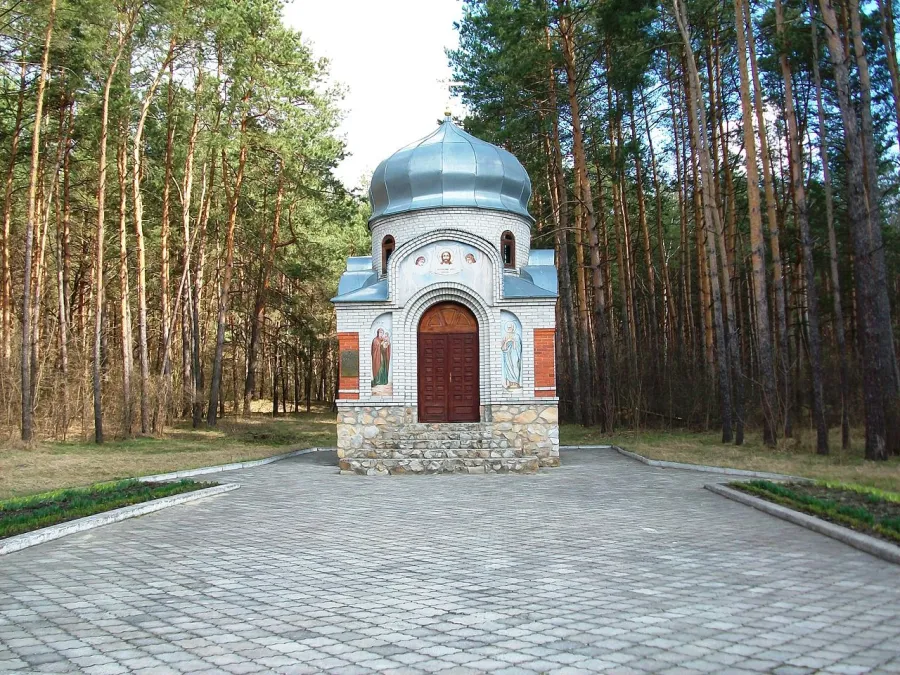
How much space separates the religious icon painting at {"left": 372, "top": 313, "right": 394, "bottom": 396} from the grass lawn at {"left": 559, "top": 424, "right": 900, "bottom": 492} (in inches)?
221

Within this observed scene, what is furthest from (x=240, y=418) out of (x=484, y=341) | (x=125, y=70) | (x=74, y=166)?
(x=484, y=341)

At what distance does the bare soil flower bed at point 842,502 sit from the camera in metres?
7.21

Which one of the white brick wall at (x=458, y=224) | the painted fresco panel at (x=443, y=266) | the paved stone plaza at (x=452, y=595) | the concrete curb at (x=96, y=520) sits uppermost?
the white brick wall at (x=458, y=224)

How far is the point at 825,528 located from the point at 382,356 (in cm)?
1053

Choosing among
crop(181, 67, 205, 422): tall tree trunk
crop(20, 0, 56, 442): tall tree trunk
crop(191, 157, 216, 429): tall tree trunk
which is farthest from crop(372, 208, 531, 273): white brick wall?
crop(191, 157, 216, 429): tall tree trunk

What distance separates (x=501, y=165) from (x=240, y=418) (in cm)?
1762

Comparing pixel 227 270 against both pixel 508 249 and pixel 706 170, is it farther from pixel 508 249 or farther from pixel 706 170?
pixel 706 170

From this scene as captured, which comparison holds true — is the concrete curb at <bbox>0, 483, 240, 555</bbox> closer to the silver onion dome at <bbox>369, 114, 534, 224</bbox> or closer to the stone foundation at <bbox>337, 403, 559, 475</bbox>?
the stone foundation at <bbox>337, 403, 559, 475</bbox>

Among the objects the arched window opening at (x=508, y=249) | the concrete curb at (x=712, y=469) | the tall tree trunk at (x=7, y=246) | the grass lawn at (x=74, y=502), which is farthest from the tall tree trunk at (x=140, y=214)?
the concrete curb at (x=712, y=469)

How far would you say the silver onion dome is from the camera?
59.7 feet

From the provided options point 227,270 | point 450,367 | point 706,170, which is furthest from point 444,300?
point 227,270

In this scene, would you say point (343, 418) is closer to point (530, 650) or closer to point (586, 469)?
point (586, 469)

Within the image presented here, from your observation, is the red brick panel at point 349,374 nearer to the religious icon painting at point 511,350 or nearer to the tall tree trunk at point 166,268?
the religious icon painting at point 511,350

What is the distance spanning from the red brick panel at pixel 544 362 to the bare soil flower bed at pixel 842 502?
5.58m
